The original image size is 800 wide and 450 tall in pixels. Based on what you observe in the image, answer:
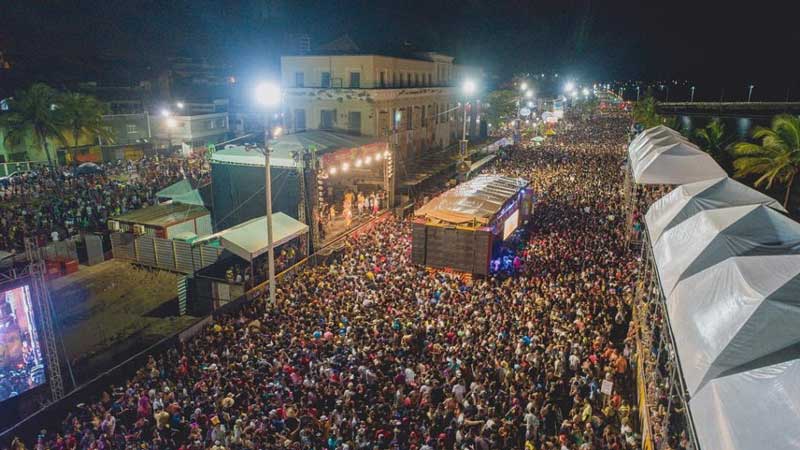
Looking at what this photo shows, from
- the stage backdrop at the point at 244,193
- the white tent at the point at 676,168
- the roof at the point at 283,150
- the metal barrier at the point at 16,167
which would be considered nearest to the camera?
the white tent at the point at 676,168

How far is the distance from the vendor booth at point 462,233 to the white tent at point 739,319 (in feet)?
29.7

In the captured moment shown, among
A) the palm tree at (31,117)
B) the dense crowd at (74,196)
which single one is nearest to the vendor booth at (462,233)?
the dense crowd at (74,196)

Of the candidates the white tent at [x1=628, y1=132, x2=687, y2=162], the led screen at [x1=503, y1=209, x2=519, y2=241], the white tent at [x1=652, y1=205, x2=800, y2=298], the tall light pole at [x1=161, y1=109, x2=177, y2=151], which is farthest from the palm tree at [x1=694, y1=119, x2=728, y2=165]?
the tall light pole at [x1=161, y1=109, x2=177, y2=151]

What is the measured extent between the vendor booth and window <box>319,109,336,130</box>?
19484mm

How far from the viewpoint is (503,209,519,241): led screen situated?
19672 millimetres

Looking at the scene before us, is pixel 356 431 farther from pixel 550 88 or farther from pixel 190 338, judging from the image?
pixel 550 88

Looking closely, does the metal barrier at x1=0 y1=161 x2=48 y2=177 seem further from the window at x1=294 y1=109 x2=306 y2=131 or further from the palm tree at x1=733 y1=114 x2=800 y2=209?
the palm tree at x1=733 y1=114 x2=800 y2=209

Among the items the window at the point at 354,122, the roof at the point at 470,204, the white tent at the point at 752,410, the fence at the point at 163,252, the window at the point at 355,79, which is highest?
the window at the point at 355,79

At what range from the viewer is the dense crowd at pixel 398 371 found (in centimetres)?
919

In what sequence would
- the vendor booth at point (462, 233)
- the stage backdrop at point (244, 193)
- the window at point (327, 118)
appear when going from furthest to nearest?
the window at point (327, 118)
the stage backdrop at point (244, 193)
the vendor booth at point (462, 233)

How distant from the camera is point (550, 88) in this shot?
120625mm

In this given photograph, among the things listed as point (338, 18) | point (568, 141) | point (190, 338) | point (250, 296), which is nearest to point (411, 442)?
point (190, 338)

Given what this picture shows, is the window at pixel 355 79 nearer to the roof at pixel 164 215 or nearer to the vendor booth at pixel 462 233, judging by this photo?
the roof at pixel 164 215

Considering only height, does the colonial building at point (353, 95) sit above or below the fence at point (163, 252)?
above
